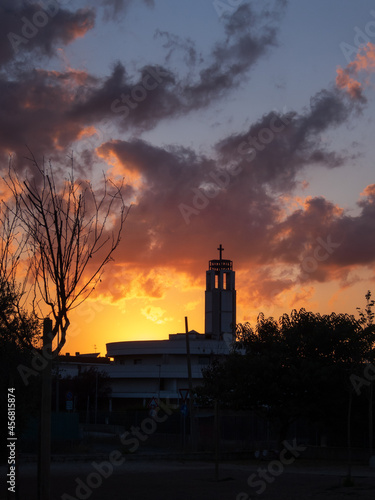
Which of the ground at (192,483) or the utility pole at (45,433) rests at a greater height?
the utility pole at (45,433)

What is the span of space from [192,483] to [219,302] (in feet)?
270

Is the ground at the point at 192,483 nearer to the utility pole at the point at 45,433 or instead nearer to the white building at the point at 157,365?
the utility pole at the point at 45,433

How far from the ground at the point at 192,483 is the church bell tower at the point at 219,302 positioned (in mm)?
73524

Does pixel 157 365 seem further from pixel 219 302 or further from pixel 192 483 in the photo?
pixel 192 483

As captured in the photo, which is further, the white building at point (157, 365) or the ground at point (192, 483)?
the white building at point (157, 365)

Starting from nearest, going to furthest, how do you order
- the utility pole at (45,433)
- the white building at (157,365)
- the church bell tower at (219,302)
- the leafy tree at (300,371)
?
the utility pole at (45,433) → the leafy tree at (300,371) → the white building at (157,365) → the church bell tower at (219,302)

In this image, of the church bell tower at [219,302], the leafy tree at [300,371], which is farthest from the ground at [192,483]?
the church bell tower at [219,302]

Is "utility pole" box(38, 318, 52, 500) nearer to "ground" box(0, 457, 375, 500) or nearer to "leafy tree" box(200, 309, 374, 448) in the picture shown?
"ground" box(0, 457, 375, 500)

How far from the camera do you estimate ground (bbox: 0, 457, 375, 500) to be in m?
19.3

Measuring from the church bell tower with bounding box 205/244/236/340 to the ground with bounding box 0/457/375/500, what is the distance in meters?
73.5

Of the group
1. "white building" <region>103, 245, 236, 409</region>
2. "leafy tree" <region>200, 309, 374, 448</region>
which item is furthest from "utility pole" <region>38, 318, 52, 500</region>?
"white building" <region>103, 245, 236, 409</region>

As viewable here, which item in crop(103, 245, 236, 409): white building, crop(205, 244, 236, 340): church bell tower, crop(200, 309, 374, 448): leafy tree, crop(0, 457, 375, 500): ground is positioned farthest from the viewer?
crop(205, 244, 236, 340): church bell tower

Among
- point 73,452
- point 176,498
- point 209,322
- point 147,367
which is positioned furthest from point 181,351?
point 176,498

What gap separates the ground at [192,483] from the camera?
19266mm
